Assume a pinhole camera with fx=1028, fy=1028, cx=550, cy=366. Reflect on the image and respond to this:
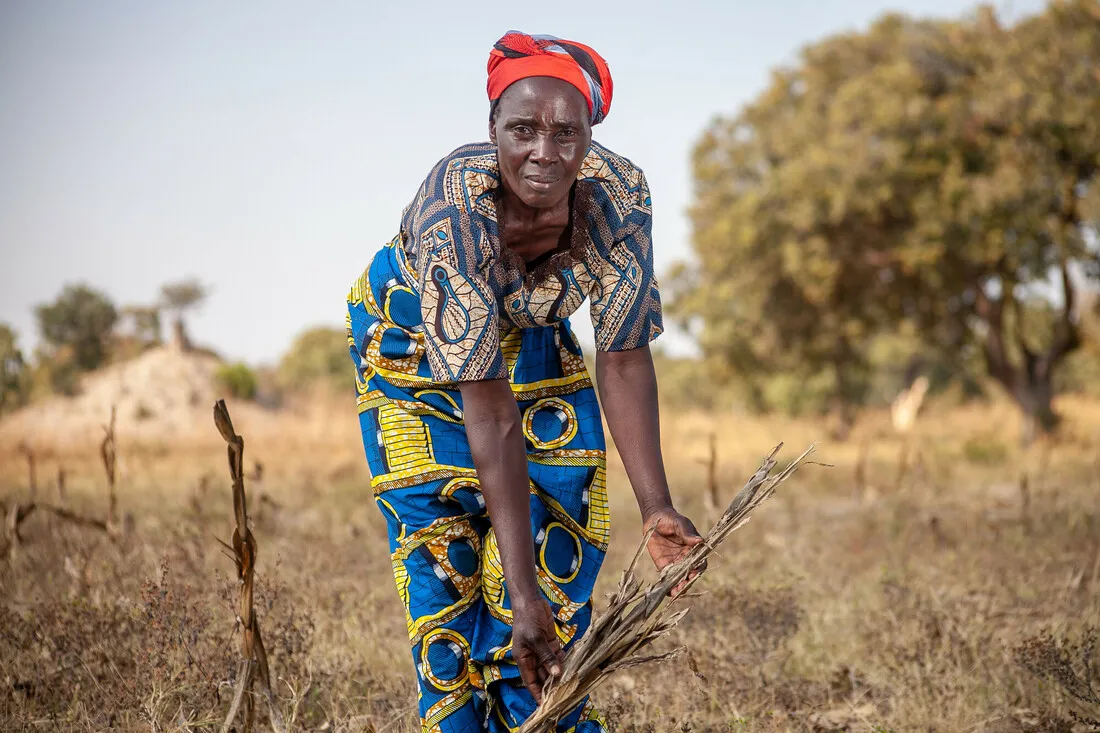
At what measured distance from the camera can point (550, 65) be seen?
83.0 inches

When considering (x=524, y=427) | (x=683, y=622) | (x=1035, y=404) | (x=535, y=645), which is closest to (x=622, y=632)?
(x=535, y=645)

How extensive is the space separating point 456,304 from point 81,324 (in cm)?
1670

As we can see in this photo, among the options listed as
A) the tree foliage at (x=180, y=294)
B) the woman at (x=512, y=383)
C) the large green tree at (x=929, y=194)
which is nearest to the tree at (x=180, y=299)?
the tree foliage at (x=180, y=294)

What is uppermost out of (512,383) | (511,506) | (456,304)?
(456,304)

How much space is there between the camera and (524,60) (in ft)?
6.95

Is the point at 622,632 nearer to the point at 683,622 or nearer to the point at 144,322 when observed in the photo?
the point at 683,622

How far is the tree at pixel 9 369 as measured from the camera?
6.69 metres

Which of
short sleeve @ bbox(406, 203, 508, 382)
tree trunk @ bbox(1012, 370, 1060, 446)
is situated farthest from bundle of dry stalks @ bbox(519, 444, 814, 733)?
tree trunk @ bbox(1012, 370, 1060, 446)

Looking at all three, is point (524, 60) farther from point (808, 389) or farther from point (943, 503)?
point (808, 389)

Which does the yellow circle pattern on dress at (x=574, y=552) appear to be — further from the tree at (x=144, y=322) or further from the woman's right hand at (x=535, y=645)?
the tree at (x=144, y=322)

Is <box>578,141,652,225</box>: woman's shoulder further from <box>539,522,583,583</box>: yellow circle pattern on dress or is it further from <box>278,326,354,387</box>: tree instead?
<box>278,326,354,387</box>: tree

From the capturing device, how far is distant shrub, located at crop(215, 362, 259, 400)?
17.5 meters

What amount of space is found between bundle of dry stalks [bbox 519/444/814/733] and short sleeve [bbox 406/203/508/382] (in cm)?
50

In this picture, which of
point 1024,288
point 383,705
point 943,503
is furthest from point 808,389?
point 383,705
